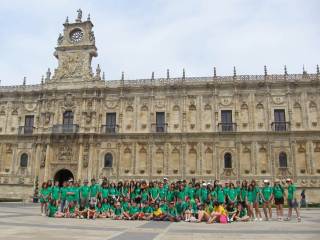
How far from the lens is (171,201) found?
1644 cm

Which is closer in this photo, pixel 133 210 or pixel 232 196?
pixel 133 210

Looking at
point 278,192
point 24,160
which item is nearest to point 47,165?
point 24,160

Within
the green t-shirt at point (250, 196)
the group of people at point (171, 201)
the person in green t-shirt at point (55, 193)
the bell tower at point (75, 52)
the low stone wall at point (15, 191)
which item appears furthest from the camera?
the bell tower at point (75, 52)

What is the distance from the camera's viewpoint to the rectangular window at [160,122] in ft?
119

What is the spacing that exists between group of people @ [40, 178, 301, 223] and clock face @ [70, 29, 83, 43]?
26.1 meters

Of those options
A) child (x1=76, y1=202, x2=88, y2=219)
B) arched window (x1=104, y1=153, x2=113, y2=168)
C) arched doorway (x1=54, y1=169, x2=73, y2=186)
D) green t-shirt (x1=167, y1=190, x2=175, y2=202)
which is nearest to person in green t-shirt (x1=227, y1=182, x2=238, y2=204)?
green t-shirt (x1=167, y1=190, x2=175, y2=202)

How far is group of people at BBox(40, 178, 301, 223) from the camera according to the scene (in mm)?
15898

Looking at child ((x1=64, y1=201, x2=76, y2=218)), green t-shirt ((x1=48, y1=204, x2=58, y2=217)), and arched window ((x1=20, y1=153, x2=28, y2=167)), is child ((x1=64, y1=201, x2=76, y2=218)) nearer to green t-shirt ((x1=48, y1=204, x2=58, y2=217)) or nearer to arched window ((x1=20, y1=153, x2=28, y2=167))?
green t-shirt ((x1=48, y1=204, x2=58, y2=217))

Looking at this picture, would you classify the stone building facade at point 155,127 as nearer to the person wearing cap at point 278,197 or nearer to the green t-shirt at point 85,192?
the person wearing cap at point 278,197

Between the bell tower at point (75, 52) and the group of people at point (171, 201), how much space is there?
22790 millimetres

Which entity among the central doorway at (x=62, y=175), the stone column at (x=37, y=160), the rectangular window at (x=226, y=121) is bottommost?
the central doorway at (x=62, y=175)

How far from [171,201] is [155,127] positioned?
1998cm

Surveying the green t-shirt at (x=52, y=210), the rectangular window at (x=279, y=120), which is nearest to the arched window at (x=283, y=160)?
the rectangular window at (x=279, y=120)

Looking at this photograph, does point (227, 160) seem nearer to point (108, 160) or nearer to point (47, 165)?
point (108, 160)
